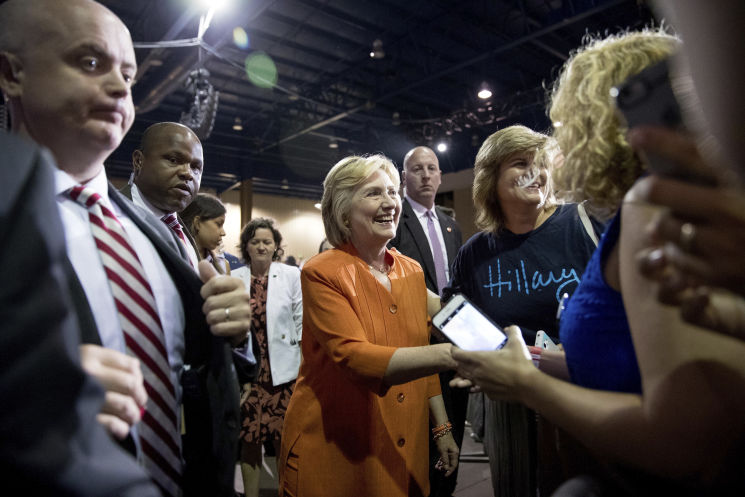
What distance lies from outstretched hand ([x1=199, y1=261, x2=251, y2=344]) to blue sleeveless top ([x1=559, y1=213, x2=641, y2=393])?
72cm

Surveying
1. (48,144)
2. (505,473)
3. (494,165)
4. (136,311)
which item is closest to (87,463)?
(136,311)

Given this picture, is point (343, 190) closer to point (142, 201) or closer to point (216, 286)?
point (216, 286)

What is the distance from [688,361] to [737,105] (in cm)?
41

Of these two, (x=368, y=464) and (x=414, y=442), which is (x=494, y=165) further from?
(x=368, y=464)

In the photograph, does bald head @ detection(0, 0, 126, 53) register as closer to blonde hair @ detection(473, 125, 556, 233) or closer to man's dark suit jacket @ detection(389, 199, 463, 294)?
blonde hair @ detection(473, 125, 556, 233)

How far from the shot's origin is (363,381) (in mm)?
1427

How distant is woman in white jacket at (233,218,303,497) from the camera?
3.13m

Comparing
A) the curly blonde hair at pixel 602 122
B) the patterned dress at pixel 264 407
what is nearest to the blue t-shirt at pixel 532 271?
the curly blonde hair at pixel 602 122

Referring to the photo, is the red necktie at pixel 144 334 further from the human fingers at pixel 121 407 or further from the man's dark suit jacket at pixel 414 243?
the man's dark suit jacket at pixel 414 243

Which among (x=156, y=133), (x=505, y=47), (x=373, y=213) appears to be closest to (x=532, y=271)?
(x=373, y=213)

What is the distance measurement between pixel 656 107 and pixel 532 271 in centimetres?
142

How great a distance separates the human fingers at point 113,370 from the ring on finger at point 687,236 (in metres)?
0.79

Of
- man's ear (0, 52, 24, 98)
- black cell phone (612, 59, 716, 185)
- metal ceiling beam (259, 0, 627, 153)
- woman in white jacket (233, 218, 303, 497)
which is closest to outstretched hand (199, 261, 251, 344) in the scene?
man's ear (0, 52, 24, 98)

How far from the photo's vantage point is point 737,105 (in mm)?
425
